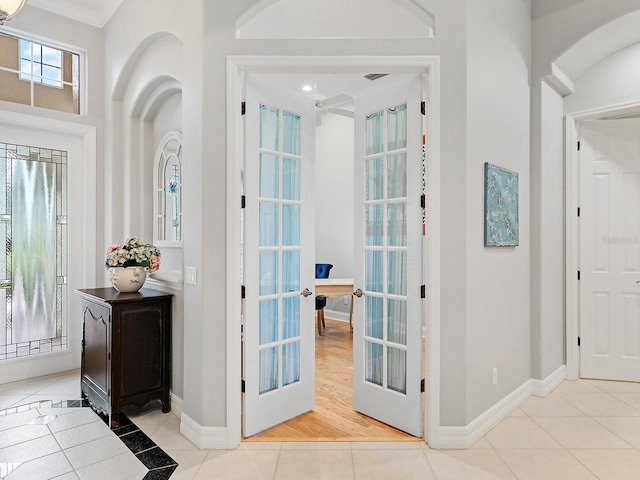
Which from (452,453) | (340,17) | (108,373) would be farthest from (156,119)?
(452,453)

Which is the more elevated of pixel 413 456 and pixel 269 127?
pixel 269 127

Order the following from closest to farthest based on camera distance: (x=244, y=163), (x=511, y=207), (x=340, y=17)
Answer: (x=244, y=163) < (x=511, y=207) < (x=340, y=17)

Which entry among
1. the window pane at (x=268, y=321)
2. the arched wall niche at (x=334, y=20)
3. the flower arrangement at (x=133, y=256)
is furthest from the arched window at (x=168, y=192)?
the arched wall niche at (x=334, y=20)

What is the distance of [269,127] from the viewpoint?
2.82 metres

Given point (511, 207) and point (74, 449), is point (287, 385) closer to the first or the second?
point (74, 449)

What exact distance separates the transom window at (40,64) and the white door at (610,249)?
16.5 feet

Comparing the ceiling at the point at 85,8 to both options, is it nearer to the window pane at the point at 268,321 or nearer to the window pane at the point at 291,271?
the window pane at the point at 291,271

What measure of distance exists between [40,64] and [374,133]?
10.6ft

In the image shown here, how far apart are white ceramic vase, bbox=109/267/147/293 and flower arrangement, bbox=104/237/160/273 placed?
0.13 ft

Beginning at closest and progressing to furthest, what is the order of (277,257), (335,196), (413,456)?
1. (413,456)
2. (277,257)
3. (335,196)

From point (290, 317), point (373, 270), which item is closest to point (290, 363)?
point (290, 317)

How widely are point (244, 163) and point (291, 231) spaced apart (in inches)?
24.1

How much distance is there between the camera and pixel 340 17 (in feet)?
10.8

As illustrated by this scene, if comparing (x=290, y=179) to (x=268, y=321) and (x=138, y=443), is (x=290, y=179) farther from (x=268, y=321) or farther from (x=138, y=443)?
(x=138, y=443)
